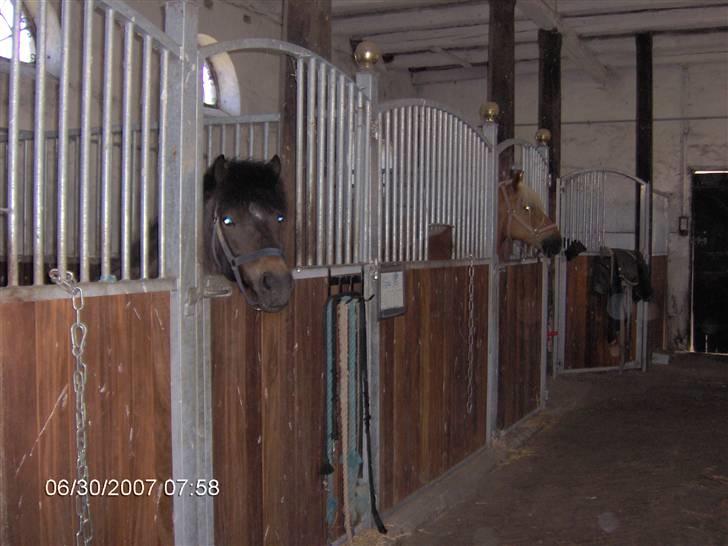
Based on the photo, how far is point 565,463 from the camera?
445 cm

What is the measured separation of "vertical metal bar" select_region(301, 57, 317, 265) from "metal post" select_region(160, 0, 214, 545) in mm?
657

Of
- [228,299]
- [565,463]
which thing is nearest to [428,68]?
[565,463]

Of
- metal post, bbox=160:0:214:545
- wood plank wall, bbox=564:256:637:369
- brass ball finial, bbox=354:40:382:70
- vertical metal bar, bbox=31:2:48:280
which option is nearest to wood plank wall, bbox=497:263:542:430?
wood plank wall, bbox=564:256:637:369

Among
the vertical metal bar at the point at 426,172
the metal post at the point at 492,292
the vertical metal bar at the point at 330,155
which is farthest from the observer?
the metal post at the point at 492,292

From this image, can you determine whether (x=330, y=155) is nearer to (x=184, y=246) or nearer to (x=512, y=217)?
(x=184, y=246)

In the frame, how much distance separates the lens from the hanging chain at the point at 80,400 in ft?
5.49

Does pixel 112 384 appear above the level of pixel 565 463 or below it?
above

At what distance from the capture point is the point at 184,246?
2.03 meters

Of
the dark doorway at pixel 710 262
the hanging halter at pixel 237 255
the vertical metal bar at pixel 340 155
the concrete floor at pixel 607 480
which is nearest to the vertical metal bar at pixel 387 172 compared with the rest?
the vertical metal bar at pixel 340 155

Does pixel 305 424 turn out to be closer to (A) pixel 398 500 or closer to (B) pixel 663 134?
(A) pixel 398 500

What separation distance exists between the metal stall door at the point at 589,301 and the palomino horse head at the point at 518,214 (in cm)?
190

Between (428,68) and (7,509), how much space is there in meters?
11.2

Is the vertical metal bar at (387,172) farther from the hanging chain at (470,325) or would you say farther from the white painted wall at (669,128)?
the white painted wall at (669,128)

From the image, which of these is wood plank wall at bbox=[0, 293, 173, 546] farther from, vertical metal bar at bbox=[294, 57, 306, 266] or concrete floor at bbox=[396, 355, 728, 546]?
concrete floor at bbox=[396, 355, 728, 546]
